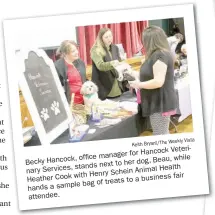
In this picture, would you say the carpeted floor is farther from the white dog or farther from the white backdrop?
the white dog

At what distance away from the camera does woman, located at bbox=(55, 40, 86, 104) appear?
1.27 meters

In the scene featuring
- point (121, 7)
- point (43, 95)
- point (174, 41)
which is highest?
point (121, 7)

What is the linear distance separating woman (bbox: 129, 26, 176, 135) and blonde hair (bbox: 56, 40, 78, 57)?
19 centimetres

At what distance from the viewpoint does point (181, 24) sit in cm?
128

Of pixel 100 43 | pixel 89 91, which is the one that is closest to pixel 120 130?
pixel 89 91

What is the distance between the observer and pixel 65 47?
1.27m

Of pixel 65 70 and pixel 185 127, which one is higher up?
pixel 65 70

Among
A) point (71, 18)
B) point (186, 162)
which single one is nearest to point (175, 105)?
point (186, 162)

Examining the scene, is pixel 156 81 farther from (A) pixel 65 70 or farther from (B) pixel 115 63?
(A) pixel 65 70

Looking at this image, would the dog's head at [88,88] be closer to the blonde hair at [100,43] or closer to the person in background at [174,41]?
the blonde hair at [100,43]

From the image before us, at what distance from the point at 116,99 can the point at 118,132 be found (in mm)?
93

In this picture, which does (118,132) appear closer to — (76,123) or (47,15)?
(76,123)

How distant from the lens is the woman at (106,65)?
4.17ft

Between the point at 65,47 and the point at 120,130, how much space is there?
0.28 meters
